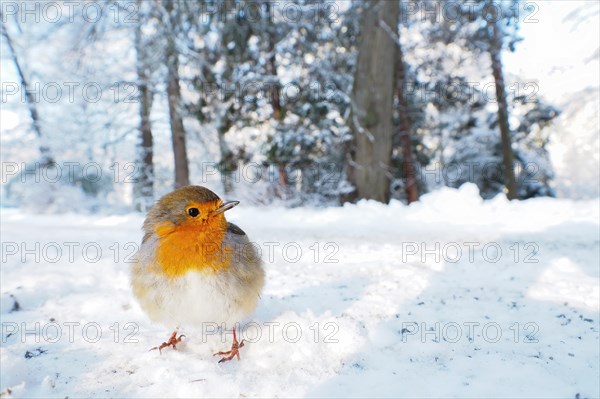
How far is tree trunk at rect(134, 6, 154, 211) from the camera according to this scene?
1195cm

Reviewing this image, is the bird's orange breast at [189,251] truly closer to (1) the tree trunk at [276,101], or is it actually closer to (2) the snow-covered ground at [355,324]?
(2) the snow-covered ground at [355,324]

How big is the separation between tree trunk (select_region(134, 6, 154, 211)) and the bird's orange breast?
10668 millimetres

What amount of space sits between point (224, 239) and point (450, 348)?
51.9 inches

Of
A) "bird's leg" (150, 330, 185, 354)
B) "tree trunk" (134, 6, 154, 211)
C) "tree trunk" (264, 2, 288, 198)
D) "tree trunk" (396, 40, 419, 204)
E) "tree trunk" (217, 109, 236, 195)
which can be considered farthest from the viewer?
"tree trunk" (134, 6, 154, 211)

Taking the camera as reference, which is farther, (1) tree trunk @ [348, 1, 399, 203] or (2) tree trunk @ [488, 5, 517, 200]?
(2) tree trunk @ [488, 5, 517, 200]

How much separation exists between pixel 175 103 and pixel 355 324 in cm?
1065

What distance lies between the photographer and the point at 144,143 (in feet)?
49.8

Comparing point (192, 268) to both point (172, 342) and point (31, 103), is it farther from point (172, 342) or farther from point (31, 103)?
point (31, 103)

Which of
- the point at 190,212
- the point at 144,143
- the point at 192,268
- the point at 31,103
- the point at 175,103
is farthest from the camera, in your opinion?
the point at 31,103

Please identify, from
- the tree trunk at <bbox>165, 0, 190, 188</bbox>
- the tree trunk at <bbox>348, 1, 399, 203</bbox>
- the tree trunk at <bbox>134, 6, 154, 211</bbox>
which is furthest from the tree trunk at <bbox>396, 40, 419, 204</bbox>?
the tree trunk at <bbox>134, 6, 154, 211</bbox>

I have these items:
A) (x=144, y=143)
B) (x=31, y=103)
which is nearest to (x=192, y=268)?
(x=144, y=143)

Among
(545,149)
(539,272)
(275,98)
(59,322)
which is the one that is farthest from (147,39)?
(545,149)

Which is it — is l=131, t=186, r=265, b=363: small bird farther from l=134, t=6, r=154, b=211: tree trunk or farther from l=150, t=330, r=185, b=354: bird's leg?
l=134, t=6, r=154, b=211: tree trunk

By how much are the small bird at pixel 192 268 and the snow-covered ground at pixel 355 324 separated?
21 cm
